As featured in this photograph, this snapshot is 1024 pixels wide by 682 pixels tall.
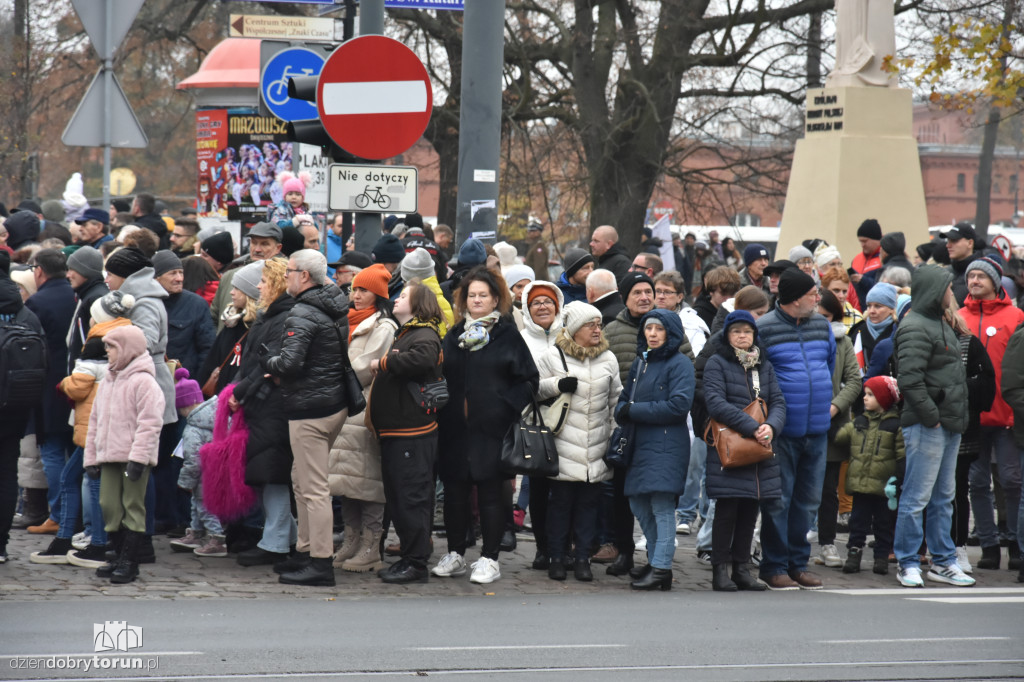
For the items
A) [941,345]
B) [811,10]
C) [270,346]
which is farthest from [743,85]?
[270,346]

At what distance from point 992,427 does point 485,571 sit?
3.88 meters

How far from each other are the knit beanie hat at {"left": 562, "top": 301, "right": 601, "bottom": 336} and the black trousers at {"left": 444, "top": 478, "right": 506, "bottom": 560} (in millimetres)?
1077

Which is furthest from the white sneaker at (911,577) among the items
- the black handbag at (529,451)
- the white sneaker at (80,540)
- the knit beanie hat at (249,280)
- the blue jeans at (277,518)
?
the white sneaker at (80,540)

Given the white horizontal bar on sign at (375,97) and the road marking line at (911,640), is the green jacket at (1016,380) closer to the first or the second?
the road marking line at (911,640)

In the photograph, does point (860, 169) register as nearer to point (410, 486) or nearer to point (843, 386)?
point (843, 386)

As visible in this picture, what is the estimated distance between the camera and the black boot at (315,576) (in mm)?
8133

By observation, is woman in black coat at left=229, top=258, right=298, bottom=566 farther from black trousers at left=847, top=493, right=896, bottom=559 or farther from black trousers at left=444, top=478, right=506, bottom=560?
black trousers at left=847, top=493, right=896, bottom=559

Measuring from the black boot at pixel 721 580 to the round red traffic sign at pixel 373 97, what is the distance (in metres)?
3.34

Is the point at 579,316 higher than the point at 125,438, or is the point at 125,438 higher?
the point at 579,316

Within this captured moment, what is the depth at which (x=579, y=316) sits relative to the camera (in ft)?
28.3

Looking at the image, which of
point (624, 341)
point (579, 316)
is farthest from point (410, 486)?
point (624, 341)

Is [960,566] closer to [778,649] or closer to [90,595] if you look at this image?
[778,649]

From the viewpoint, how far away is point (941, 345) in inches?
347

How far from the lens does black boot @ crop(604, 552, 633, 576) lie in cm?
892
